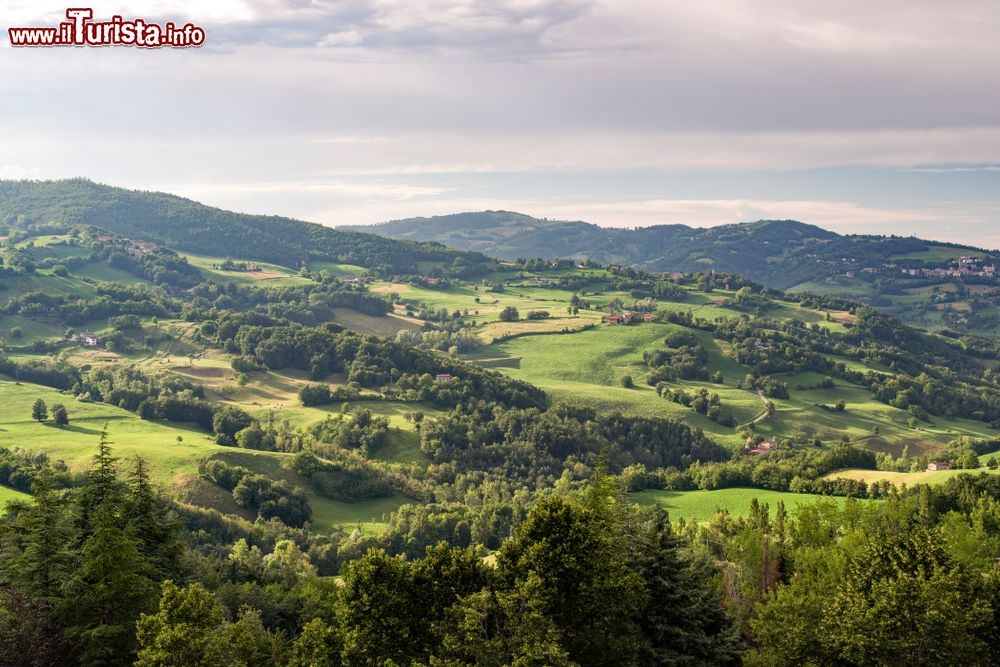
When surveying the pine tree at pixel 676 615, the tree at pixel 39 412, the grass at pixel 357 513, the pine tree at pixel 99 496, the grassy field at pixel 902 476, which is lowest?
the grass at pixel 357 513

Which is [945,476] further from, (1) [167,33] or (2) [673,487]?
(1) [167,33]

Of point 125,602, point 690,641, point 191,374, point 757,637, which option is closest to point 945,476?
point 757,637

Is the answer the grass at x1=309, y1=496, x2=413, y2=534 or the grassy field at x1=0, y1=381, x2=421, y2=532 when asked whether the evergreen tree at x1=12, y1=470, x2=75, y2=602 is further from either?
the grass at x1=309, y1=496, x2=413, y2=534

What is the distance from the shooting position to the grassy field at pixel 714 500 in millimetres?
106750

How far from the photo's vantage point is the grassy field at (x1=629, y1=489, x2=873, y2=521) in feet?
350

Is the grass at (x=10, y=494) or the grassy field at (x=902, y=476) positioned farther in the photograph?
the grassy field at (x=902, y=476)

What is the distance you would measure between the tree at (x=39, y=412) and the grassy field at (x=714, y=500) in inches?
4456

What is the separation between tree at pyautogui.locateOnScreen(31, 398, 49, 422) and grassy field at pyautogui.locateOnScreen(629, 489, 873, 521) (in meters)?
113

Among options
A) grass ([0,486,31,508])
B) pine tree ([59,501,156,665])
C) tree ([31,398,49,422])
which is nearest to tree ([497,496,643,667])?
pine tree ([59,501,156,665])

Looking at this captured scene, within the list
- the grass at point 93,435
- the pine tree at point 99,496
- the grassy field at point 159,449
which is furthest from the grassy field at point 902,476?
the grass at point 93,435

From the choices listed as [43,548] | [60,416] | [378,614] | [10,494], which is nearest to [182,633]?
[378,614]

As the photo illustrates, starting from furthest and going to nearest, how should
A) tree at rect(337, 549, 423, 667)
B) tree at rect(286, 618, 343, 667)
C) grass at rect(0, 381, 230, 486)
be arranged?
grass at rect(0, 381, 230, 486)
tree at rect(337, 549, 423, 667)
tree at rect(286, 618, 343, 667)

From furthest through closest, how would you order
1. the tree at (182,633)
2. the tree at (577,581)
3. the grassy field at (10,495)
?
1. the grassy field at (10,495)
2. the tree at (577,581)
3. the tree at (182,633)

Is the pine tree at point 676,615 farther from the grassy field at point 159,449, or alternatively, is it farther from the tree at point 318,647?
the grassy field at point 159,449
